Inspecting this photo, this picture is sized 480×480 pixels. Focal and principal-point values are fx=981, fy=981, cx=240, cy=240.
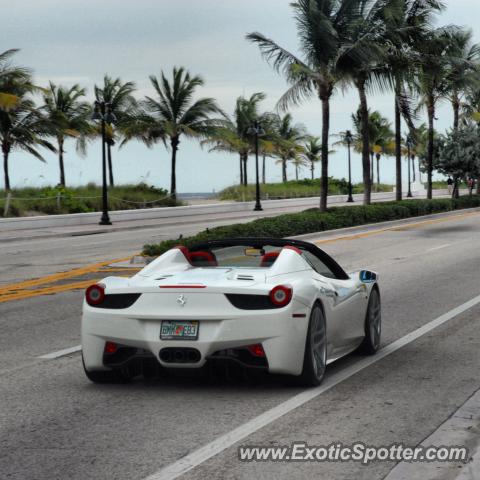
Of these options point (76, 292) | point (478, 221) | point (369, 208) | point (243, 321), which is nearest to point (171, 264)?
point (243, 321)

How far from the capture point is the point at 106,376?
8.06 meters

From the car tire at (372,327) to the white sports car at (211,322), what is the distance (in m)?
1.31

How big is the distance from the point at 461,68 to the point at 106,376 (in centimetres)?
4924

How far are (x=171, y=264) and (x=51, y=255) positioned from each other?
17.9 m

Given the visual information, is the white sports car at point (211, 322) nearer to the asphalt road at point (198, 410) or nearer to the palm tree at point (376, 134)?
the asphalt road at point (198, 410)

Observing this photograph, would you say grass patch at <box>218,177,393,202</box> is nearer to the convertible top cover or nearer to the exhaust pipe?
the convertible top cover

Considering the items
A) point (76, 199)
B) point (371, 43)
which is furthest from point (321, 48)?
point (76, 199)

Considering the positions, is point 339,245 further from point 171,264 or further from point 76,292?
point 171,264

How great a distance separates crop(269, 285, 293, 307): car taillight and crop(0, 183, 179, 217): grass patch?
38166 millimetres

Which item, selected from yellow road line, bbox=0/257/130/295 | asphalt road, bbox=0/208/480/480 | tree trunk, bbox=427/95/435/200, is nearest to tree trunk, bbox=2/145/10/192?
tree trunk, bbox=427/95/435/200

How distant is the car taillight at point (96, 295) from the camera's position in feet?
25.3

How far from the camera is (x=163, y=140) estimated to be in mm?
61906

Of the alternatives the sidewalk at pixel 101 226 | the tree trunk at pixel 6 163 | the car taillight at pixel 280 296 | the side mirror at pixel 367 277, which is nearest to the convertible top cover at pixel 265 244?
the side mirror at pixel 367 277

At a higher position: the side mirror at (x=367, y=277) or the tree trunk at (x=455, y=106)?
the tree trunk at (x=455, y=106)
